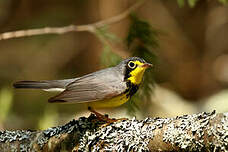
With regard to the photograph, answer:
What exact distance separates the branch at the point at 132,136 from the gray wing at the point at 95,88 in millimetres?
246

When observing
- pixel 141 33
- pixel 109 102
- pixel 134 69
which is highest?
pixel 141 33

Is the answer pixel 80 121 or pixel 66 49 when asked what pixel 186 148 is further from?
pixel 66 49

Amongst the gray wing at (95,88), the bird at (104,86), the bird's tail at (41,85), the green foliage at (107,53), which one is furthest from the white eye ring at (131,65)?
the green foliage at (107,53)

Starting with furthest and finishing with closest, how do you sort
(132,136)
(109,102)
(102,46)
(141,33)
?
(102,46), (141,33), (109,102), (132,136)

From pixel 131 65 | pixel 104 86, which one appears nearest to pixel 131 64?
pixel 131 65

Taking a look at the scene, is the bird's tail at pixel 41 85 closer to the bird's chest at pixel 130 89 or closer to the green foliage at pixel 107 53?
the bird's chest at pixel 130 89

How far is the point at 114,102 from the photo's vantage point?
14.1 ft

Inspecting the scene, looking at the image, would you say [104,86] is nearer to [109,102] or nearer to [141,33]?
[109,102]

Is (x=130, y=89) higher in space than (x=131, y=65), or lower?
lower

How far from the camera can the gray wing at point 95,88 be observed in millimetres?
4160

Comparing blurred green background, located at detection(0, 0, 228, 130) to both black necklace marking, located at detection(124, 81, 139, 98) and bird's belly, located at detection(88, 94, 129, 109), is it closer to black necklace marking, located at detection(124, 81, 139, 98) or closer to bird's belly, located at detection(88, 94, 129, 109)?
black necklace marking, located at detection(124, 81, 139, 98)


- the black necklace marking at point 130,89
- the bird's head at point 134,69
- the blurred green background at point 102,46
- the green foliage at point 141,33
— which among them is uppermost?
the blurred green background at point 102,46

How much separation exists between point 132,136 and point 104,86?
98 cm

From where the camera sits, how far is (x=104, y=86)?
14.4 ft
